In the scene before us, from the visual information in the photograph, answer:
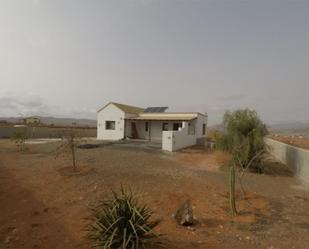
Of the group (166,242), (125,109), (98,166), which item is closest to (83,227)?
(166,242)

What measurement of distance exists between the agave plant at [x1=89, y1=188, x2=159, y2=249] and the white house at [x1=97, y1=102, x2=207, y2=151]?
19.3 meters

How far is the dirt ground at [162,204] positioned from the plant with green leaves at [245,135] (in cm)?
166

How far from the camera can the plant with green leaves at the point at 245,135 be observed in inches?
540

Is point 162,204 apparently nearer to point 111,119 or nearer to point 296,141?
point 111,119

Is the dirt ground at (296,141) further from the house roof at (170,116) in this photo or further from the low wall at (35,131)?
the low wall at (35,131)

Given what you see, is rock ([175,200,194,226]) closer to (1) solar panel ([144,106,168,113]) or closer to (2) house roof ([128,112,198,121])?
(2) house roof ([128,112,198,121])

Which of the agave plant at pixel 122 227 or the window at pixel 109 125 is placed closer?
the agave plant at pixel 122 227

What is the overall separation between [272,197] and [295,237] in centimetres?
320

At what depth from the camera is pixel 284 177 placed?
41.0ft

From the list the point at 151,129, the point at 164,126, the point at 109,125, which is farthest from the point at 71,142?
the point at 109,125

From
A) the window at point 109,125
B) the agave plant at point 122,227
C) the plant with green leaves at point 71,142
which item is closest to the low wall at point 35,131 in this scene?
the window at point 109,125

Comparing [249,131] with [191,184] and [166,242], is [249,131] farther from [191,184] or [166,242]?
[166,242]

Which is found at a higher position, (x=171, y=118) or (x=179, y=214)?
(x=171, y=118)

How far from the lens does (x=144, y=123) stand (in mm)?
28031
